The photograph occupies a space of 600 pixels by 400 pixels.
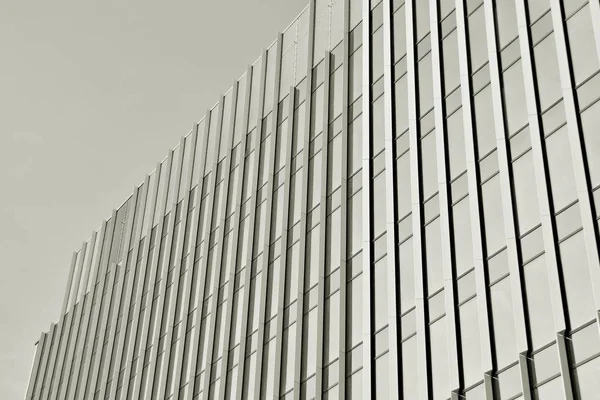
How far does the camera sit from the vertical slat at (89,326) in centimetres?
5962

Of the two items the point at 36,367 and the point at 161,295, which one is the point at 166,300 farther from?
the point at 36,367

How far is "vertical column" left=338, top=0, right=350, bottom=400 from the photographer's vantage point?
35.7 meters

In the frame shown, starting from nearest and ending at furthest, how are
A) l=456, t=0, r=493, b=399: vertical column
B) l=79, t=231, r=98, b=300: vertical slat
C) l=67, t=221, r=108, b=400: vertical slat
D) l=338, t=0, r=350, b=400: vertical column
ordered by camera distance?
l=456, t=0, r=493, b=399: vertical column < l=338, t=0, r=350, b=400: vertical column < l=67, t=221, r=108, b=400: vertical slat < l=79, t=231, r=98, b=300: vertical slat

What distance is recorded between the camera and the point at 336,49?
4619cm

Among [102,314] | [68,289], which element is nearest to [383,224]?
[102,314]

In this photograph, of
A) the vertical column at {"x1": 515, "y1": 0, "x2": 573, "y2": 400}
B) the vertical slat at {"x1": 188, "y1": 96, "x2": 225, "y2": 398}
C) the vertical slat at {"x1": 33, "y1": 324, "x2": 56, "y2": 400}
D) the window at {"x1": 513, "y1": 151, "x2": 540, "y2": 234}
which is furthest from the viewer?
the vertical slat at {"x1": 33, "y1": 324, "x2": 56, "y2": 400}

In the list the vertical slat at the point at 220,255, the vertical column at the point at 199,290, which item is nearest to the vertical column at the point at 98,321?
the vertical column at the point at 199,290

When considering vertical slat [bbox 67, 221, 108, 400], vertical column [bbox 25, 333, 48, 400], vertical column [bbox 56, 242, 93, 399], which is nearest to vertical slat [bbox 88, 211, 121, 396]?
vertical slat [bbox 67, 221, 108, 400]

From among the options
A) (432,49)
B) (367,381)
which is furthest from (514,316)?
(432,49)

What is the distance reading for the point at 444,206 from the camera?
110 ft

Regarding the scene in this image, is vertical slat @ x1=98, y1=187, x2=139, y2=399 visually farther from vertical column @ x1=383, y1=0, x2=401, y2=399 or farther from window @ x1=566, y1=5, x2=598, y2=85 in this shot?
window @ x1=566, y1=5, x2=598, y2=85

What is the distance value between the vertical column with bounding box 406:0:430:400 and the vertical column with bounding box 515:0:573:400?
5679 millimetres

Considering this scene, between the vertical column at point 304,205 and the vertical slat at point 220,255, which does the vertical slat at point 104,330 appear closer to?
the vertical slat at point 220,255

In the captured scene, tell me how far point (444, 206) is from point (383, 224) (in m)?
4.21
